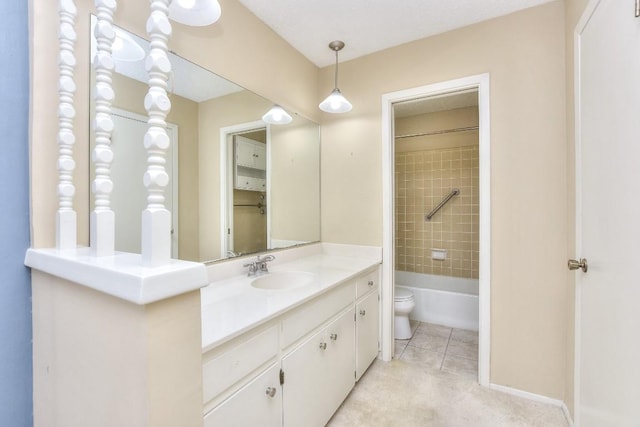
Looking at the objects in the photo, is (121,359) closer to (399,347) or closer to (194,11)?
(194,11)

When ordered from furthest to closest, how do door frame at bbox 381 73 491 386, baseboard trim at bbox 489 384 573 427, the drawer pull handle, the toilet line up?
the toilet < door frame at bbox 381 73 491 386 < baseboard trim at bbox 489 384 573 427 < the drawer pull handle

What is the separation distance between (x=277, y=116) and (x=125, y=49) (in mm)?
1008

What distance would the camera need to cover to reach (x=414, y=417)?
161 centimetres

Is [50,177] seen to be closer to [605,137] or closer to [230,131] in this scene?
[230,131]

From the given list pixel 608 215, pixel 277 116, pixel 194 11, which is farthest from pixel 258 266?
pixel 608 215

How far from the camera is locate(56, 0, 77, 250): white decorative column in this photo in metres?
0.87

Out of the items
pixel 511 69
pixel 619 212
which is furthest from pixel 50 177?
pixel 511 69

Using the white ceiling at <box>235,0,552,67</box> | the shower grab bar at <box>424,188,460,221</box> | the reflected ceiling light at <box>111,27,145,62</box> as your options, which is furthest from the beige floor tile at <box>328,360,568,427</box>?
the white ceiling at <box>235,0,552,67</box>

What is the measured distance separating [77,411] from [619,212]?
1756mm

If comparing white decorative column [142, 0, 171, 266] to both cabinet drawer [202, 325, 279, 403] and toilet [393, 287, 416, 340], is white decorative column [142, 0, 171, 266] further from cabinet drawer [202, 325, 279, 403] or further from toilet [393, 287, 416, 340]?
toilet [393, 287, 416, 340]

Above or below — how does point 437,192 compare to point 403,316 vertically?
above

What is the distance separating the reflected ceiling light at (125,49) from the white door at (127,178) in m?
0.23

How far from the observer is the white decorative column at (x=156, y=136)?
1.96ft

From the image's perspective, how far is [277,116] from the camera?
2064mm
